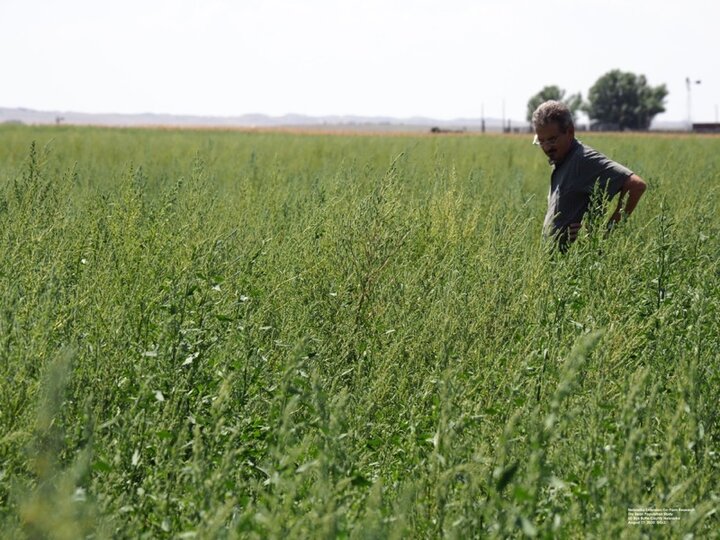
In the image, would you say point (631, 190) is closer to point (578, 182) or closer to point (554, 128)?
point (578, 182)

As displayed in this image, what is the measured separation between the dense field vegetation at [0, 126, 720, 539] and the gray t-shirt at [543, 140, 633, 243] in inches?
9.9

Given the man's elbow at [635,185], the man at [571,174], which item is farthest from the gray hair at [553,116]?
the man's elbow at [635,185]

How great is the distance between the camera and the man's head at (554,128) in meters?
4.66

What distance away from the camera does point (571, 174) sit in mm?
4676

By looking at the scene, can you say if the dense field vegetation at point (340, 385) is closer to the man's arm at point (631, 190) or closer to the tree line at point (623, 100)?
the man's arm at point (631, 190)

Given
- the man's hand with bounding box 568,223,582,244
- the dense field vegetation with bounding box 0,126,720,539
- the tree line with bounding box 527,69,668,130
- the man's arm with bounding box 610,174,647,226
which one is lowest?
the dense field vegetation with bounding box 0,126,720,539

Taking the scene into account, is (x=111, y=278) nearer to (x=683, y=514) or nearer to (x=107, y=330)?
(x=107, y=330)

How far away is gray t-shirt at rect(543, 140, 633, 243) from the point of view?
4605 millimetres

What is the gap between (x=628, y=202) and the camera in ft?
15.1

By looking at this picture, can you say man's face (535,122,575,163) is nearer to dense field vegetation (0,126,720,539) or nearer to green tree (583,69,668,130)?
dense field vegetation (0,126,720,539)

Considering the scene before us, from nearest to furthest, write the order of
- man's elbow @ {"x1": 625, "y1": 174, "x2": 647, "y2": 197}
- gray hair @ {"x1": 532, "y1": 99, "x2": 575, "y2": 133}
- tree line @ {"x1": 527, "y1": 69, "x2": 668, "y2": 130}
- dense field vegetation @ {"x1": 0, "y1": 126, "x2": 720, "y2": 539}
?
dense field vegetation @ {"x1": 0, "y1": 126, "x2": 720, "y2": 539}
man's elbow @ {"x1": 625, "y1": 174, "x2": 647, "y2": 197}
gray hair @ {"x1": 532, "y1": 99, "x2": 575, "y2": 133}
tree line @ {"x1": 527, "y1": 69, "x2": 668, "y2": 130}

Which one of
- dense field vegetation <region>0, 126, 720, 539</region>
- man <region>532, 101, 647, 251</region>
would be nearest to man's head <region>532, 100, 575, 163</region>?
A: man <region>532, 101, 647, 251</region>

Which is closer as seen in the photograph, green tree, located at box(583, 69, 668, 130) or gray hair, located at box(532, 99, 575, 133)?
gray hair, located at box(532, 99, 575, 133)

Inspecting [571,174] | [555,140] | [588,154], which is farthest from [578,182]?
[555,140]
